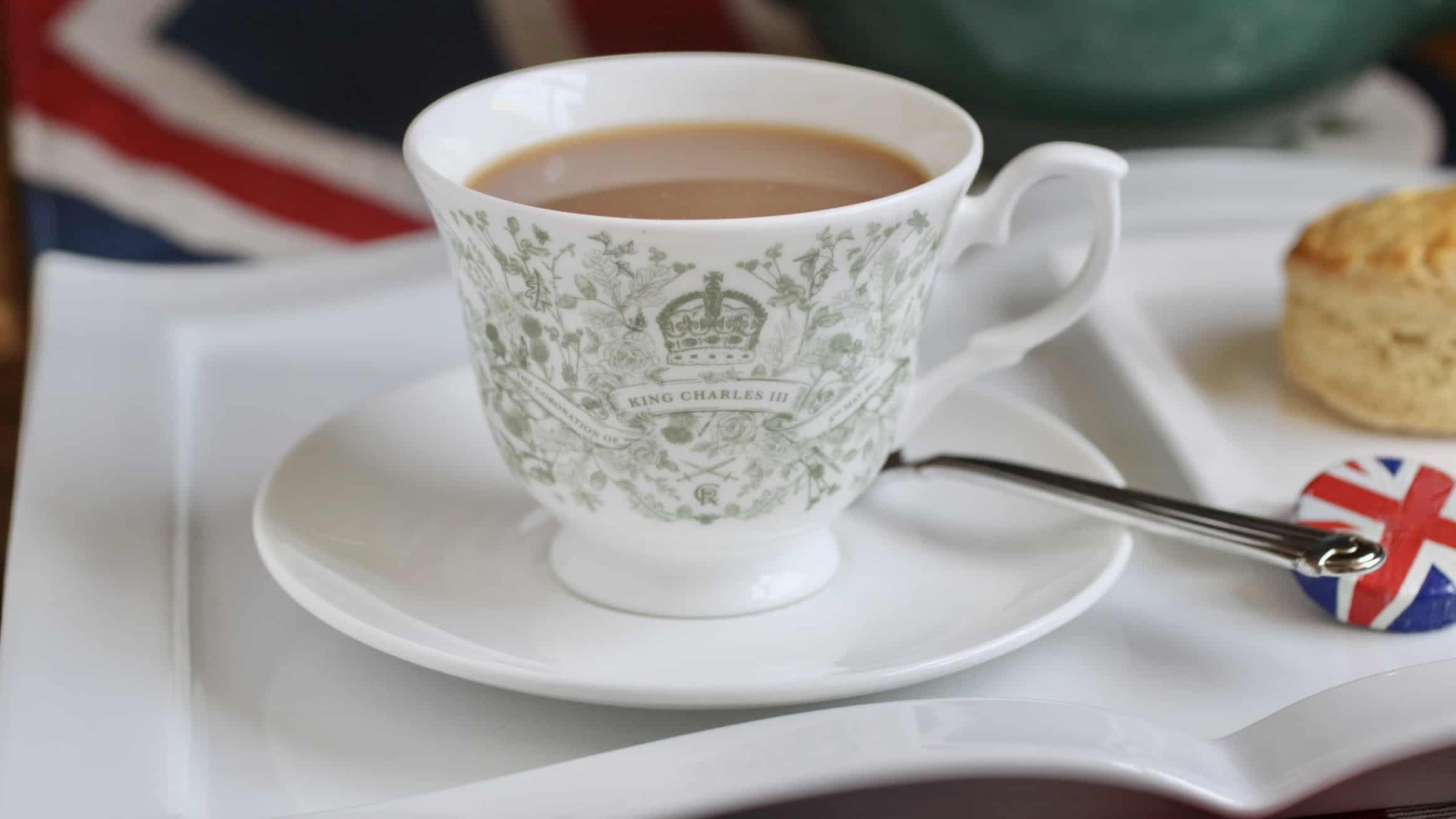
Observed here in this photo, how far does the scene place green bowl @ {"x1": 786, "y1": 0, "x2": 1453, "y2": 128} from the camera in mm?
Result: 1175

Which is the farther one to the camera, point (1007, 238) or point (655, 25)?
point (655, 25)

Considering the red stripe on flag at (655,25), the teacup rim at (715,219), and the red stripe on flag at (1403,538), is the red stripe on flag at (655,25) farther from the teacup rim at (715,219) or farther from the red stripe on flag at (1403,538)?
the red stripe on flag at (1403,538)

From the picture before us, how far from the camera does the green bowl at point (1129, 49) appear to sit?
1175mm

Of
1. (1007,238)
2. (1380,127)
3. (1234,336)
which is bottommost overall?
(1380,127)

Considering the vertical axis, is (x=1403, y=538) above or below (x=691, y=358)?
A: below

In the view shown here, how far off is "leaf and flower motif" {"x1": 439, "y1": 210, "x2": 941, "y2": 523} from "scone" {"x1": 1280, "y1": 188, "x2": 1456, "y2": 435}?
0.31 meters

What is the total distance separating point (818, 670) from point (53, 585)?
360 mm

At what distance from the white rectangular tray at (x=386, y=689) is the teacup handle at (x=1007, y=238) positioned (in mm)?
126

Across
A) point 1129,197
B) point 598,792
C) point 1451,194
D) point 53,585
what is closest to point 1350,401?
point 1451,194

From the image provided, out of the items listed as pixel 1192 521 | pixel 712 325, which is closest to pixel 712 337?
pixel 712 325

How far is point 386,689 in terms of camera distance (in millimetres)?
619

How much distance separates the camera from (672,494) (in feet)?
2.11

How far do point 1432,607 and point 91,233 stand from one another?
42.9 inches

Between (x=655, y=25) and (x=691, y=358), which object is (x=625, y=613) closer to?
(x=691, y=358)
